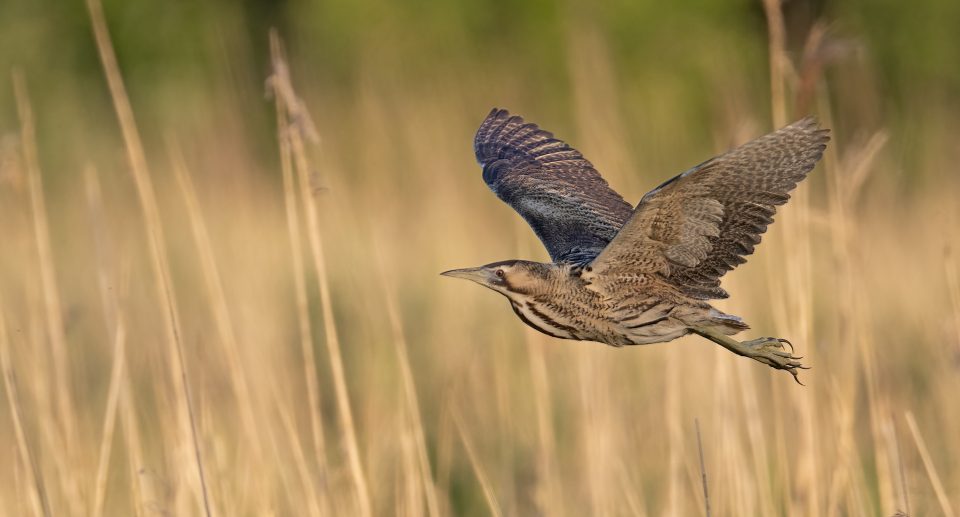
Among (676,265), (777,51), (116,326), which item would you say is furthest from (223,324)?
(777,51)

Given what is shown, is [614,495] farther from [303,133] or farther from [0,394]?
[0,394]

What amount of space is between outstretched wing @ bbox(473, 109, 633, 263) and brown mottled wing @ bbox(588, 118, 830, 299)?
0.21m

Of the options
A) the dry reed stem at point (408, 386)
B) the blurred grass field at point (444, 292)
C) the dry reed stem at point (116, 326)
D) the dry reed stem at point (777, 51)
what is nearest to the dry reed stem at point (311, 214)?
the blurred grass field at point (444, 292)

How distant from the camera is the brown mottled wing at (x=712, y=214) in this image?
269 cm

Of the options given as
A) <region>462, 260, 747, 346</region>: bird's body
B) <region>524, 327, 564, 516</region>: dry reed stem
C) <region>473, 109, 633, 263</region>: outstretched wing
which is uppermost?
<region>473, 109, 633, 263</region>: outstretched wing

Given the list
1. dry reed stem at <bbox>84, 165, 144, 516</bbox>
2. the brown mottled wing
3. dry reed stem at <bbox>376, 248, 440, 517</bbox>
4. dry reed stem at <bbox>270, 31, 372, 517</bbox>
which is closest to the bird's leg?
the brown mottled wing

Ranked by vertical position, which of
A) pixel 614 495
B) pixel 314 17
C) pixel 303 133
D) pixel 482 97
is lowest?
pixel 614 495

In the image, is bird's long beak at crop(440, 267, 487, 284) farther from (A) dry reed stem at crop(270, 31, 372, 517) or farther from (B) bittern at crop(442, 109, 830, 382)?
(A) dry reed stem at crop(270, 31, 372, 517)

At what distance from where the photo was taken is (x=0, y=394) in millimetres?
4711

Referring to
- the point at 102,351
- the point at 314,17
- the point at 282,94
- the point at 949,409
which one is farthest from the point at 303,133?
the point at 314,17

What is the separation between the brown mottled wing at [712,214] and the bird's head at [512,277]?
4.3 inches

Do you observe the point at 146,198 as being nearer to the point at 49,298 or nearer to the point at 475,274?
the point at 49,298

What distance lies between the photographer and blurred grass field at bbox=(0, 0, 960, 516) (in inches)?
120

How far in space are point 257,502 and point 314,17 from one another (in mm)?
8284
